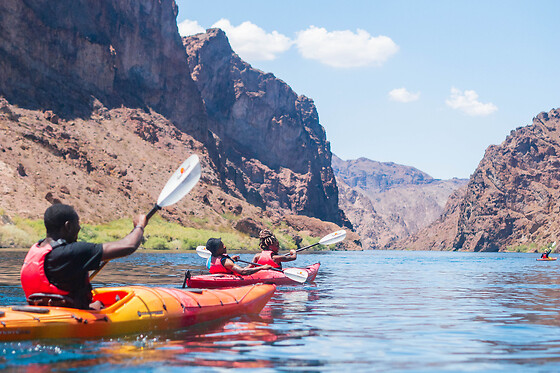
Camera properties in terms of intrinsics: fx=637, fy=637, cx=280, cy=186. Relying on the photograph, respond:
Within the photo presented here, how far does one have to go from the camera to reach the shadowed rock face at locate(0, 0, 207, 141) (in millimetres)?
87938

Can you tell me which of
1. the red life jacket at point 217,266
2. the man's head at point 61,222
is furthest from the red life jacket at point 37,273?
the red life jacket at point 217,266

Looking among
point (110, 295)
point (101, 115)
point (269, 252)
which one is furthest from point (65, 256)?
point (101, 115)

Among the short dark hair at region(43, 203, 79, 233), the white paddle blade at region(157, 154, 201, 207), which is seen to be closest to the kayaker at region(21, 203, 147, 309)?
the short dark hair at region(43, 203, 79, 233)

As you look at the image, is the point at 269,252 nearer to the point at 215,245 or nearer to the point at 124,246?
the point at 215,245

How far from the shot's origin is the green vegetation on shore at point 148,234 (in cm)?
5034

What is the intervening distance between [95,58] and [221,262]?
9254cm

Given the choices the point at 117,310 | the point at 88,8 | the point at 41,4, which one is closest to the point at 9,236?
the point at 117,310

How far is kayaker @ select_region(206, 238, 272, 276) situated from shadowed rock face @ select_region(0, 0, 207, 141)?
7467 cm

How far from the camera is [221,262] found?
17.2 meters

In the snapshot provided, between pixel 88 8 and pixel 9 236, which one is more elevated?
pixel 88 8

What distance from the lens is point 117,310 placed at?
9.56m

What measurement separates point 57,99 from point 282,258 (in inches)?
3091

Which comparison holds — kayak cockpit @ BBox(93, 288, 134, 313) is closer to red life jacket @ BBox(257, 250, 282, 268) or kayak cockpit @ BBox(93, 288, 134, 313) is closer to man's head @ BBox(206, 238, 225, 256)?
man's head @ BBox(206, 238, 225, 256)

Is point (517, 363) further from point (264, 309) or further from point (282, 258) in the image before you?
point (282, 258)
